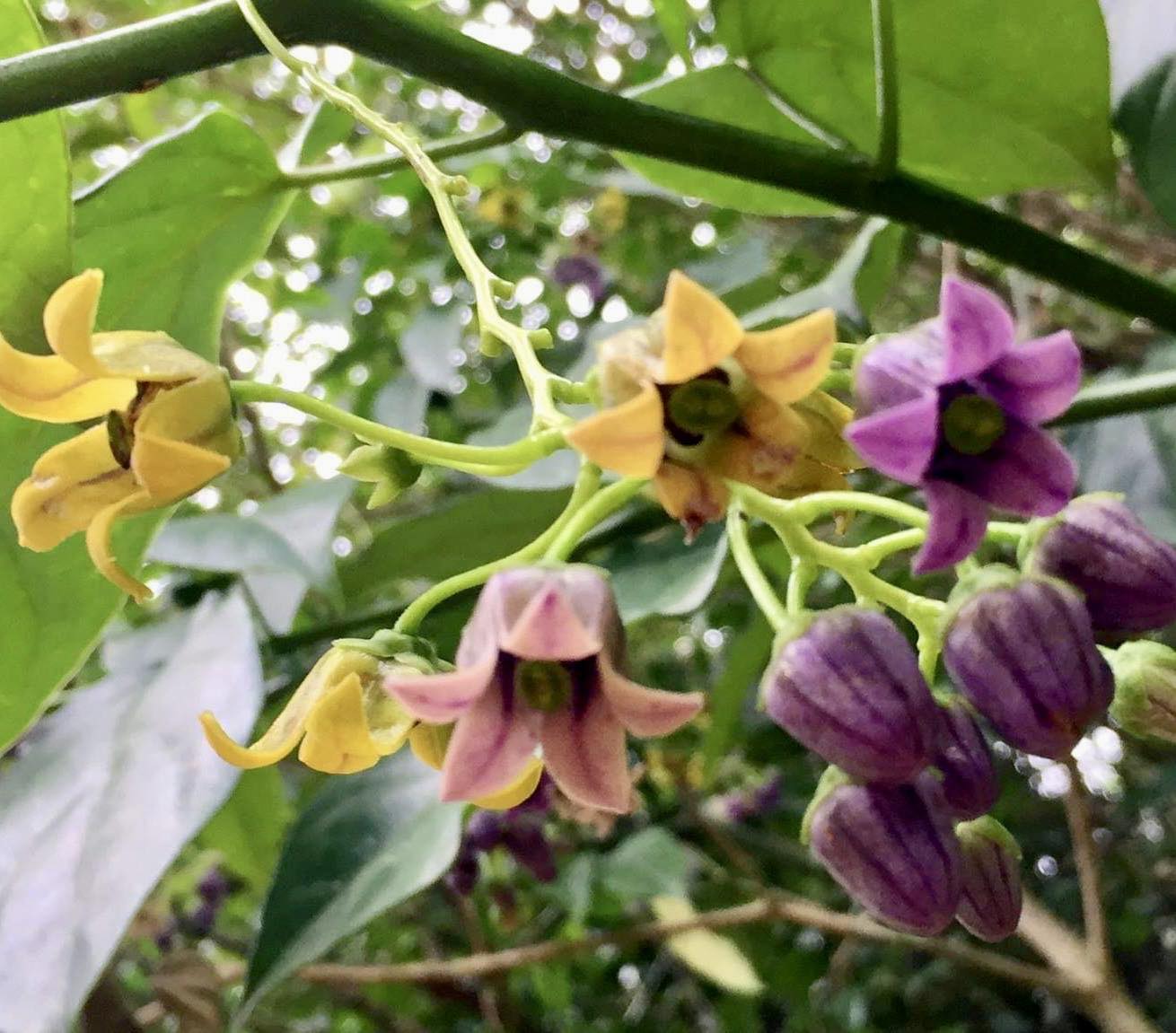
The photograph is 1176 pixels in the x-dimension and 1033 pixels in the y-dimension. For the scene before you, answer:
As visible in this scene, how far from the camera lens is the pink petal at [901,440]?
1.11ft

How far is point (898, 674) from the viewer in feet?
1.32

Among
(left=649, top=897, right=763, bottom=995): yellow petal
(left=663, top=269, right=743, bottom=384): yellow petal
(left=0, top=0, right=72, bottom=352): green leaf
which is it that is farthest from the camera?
(left=649, top=897, right=763, bottom=995): yellow petal

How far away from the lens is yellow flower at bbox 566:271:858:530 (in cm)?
31

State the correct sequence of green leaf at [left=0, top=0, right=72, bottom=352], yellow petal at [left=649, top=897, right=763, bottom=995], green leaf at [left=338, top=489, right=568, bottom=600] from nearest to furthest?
green leaf at [left=0, top=0, right=72, bottom=352], green leaf at [left=338, top=489, right=568, bottom=600], yellow petal at [left=649, top=897, right=763, bottom=995]

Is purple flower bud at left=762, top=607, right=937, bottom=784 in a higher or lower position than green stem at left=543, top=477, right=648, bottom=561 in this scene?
lower

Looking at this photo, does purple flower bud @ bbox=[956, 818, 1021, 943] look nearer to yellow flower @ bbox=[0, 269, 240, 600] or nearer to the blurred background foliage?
the blurred background foliage

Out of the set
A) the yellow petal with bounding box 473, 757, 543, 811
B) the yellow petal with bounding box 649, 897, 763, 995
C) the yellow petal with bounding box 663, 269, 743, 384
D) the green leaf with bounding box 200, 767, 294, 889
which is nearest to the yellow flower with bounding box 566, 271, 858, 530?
the yellow petal with bounding box 663, 269, 743, 384

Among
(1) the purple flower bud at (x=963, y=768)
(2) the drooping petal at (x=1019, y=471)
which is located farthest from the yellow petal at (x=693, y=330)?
(1) the purple flower bud at (x=963, y=768)

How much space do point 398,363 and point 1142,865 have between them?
1.71 m

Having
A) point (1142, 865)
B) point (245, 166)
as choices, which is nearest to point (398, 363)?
point (245, 166)

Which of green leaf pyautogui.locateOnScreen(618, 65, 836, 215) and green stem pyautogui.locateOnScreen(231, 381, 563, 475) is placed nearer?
green stem pyautogui.locateOnScreen(231, 381, 563, 475)

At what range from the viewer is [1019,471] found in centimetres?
38

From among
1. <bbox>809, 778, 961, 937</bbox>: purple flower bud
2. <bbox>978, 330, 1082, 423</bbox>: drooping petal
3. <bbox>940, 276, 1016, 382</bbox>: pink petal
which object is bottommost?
<bbox>809, 778, 961, 937</bbox>: purple flower bud

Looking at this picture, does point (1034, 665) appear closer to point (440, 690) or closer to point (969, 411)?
point (969, 411)
